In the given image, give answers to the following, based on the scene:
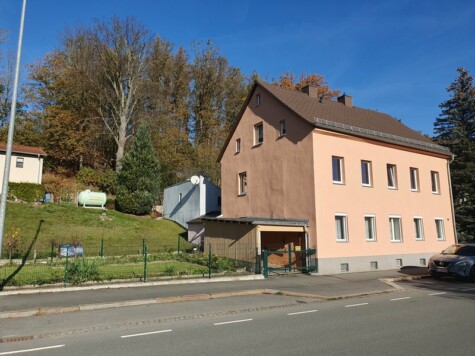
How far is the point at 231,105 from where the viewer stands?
48.5 metres

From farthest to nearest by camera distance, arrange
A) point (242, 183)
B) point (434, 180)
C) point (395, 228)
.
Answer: point (434, 180) → point (242, 183) → point (395, 228)

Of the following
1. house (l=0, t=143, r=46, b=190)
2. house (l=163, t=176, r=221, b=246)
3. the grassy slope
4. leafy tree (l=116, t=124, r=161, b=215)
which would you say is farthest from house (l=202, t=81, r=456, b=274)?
house (l=0, t=143, r=46, b=190)

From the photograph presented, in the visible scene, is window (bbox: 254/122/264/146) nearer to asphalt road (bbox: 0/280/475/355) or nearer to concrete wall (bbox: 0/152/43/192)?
asphalt road (bbox: 0/280/475/355)

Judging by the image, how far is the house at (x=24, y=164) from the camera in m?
34.5

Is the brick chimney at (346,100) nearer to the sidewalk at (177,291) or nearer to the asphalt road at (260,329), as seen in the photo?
the sidewalk at (177,291)

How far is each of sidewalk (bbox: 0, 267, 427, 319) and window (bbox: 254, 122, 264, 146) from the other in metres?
10.0

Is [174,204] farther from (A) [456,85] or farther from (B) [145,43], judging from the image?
(A) [456,85]

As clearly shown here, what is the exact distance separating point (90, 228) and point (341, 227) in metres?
16.9

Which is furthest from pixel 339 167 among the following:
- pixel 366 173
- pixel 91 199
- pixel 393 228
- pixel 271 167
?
pixel 91 199

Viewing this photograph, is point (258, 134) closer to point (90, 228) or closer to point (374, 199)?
point (374, 199)

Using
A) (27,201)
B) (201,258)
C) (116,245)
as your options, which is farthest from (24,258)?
(27,201)

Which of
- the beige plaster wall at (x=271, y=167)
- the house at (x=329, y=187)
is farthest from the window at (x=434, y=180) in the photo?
the beige plaster wall at (x=271, y=167)

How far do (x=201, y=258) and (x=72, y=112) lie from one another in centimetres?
3054

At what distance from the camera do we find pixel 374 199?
72.9ft
